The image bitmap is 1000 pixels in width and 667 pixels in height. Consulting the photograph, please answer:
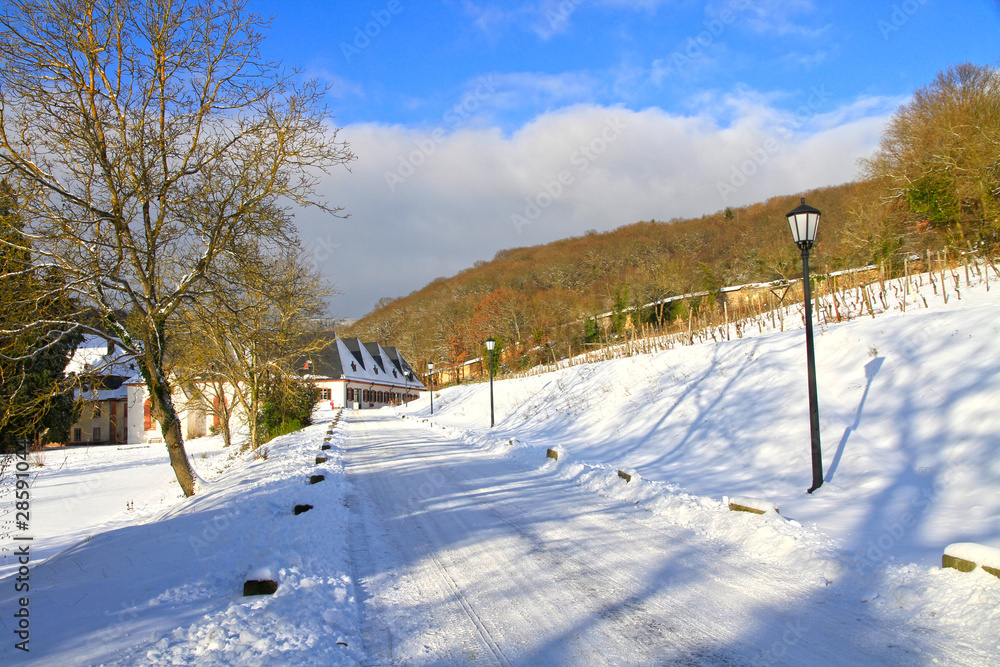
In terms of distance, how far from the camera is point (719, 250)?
61906 mm

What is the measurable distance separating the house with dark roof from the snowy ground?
3426 centimetres

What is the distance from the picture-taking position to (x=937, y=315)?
1032 cm

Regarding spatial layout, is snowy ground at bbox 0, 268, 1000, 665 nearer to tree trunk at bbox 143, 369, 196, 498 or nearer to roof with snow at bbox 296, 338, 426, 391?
tree trunk at bbox 143, 369, 196, 498

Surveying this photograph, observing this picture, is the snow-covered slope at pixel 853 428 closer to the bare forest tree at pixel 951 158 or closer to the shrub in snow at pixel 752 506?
the shrub in snow at pixel 752 506

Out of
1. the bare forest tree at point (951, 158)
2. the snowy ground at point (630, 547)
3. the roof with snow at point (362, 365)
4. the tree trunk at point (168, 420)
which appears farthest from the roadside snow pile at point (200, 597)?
the roof with snow at point (362, 365)

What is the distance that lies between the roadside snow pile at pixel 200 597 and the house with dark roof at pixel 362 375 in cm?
3611

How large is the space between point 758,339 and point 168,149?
14259 millimetres

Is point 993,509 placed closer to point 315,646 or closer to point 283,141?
point 315,646

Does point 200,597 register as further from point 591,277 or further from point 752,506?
point 591,277

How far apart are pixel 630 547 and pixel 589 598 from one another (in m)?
1.50

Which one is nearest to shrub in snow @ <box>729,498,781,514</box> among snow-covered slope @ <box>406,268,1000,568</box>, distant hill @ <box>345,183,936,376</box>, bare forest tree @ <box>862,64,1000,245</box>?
snow-covered slope @ <box>406,268,1000,568</box>

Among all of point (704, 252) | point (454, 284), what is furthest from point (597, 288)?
point (454, 284)

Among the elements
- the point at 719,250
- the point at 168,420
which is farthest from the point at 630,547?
the point at 719,250

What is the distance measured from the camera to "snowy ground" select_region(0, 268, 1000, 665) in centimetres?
366
